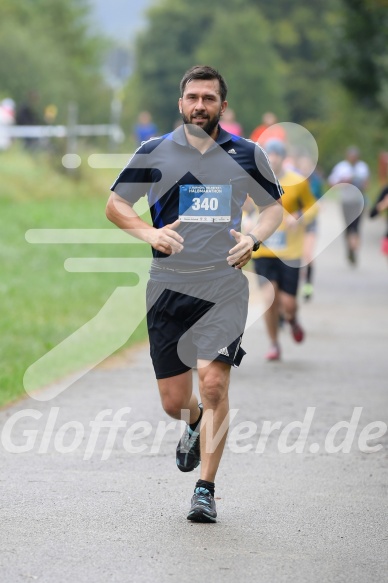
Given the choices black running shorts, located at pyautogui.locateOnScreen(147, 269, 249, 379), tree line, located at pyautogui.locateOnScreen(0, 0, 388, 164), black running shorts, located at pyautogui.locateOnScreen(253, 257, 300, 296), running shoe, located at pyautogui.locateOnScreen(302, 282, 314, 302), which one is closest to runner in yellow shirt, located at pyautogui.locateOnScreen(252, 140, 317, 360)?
black running shorts, located at pyautogui.locateOnScreen(253, 257, 300, 296)

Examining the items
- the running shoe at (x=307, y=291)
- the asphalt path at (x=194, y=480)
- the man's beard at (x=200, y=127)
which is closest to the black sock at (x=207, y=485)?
the asphalt path at (x=194, y=480)

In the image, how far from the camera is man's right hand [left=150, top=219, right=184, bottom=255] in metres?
6.68

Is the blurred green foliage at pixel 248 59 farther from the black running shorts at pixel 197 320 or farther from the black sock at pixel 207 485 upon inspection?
the black sock at pixel 207 485

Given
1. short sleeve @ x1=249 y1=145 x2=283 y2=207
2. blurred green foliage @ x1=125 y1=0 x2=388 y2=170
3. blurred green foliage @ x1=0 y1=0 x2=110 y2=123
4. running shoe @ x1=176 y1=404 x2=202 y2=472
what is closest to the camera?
short sleeve @ x1=249 y1=145 x2=283 y2=207

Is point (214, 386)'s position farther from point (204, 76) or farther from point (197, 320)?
point (204, 76)

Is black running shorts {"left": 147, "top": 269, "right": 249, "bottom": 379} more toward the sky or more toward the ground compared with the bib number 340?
more toward the ground

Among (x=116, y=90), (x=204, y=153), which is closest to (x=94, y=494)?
(x=204, y=153)

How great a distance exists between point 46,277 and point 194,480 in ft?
38.8

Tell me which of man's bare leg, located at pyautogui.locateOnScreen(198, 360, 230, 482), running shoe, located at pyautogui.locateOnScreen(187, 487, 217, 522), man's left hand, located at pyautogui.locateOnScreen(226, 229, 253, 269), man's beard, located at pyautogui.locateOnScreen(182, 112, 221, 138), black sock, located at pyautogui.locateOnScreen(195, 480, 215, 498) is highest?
man's beard, located at pyautogui.locateOnScreen(182, 112, 221, 138)

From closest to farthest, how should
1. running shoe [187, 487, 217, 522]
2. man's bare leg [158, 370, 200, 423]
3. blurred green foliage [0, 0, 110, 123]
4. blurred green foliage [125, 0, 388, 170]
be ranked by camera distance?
running shoe [187, 487, 217, 522], man's bare leg [158, 370, 200, 423], blurred green foliage [0, 0, 110, 123], blurred green foliage [125, 0, 388, 170]

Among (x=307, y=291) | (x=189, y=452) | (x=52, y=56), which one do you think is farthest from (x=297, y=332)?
(x=52, y=56)

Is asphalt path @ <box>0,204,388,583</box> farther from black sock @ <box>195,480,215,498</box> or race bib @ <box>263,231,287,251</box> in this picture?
race bib @ <box>263,231,287,251</box>

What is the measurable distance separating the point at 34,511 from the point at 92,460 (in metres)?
1.43

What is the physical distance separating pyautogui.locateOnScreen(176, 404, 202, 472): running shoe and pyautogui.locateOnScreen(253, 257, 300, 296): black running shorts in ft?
19.8
